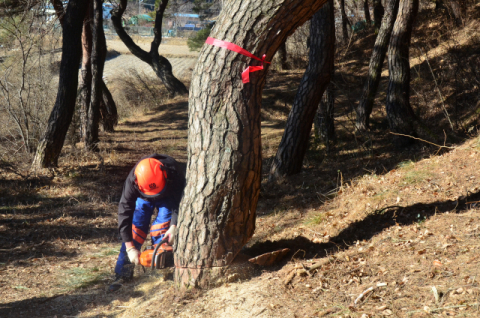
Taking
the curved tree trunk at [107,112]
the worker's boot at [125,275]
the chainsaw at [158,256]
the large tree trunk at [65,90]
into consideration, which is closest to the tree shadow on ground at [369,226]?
the chainsaw at [158,256]

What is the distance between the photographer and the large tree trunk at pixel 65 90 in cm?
849

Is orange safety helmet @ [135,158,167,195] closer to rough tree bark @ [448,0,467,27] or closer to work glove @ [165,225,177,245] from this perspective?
work glove @ [165,225,177,245]

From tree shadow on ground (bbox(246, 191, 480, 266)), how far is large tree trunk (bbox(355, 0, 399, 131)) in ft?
16.8

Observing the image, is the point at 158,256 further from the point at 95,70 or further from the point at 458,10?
the point at 458,10

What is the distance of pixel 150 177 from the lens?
11.9 feet

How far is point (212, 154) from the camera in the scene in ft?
10.3

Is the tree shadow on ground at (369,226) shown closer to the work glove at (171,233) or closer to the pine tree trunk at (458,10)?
the work glove at (171,233)

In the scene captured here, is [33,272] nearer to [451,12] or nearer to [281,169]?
[281,169]

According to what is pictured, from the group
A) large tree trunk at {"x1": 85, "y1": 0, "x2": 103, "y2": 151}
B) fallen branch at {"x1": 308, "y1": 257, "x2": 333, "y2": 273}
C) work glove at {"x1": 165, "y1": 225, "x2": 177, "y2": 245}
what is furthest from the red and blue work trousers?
large tree trunk at {"x1": 85, "y1": 0, "x2": 103, "y2": 151}

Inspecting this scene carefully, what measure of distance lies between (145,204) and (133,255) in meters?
0.50

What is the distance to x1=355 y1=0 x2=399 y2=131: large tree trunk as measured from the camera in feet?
29.6

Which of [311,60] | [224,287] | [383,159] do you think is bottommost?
[224,287]

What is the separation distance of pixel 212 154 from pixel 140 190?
95cm

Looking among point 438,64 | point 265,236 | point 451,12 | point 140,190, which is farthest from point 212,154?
point 451,12
